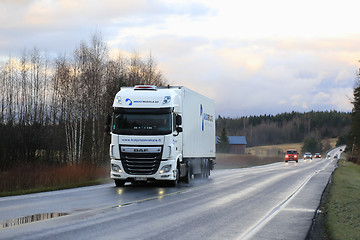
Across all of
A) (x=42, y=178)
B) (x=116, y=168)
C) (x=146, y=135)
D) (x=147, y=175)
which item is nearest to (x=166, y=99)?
(x=146, y=135)

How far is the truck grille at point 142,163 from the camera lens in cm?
2111

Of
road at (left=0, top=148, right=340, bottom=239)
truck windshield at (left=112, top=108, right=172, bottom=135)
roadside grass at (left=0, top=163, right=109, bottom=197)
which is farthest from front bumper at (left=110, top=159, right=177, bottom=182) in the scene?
road at (left=0, top=148, right=340, bottom=239)

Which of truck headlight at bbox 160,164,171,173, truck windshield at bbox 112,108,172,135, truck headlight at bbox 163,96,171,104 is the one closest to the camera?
truck headlight at bbox 160,164,171,173

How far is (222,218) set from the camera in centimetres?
1202

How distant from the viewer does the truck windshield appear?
21.3 metres

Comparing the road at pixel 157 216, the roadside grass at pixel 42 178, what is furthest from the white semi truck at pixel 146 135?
the roadside grass at pixel 42 178

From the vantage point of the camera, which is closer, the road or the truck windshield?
the road

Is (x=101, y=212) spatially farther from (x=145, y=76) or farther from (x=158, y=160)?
(x=145, y=76)

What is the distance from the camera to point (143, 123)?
2142 cm

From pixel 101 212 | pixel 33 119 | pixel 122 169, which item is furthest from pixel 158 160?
pixel 33 119

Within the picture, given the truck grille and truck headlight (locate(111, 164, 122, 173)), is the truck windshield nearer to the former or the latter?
the truck grille

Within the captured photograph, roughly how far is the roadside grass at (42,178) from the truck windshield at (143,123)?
368 centimetres

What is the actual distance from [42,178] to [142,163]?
5206 millimetres

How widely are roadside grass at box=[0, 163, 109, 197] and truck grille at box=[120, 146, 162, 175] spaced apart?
306 centimetres
